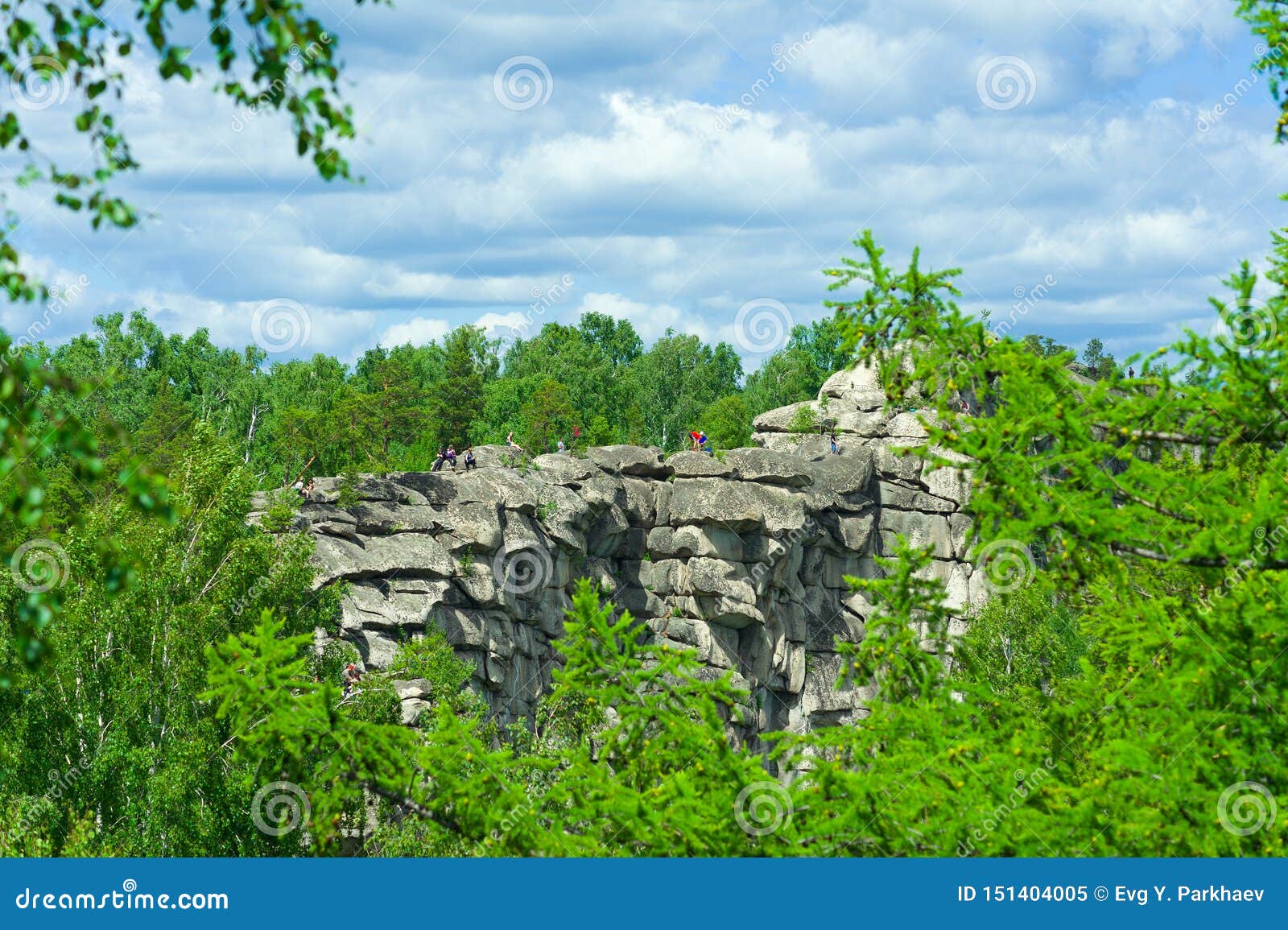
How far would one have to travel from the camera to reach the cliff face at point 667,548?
36125 millimetres

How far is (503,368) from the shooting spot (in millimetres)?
106188

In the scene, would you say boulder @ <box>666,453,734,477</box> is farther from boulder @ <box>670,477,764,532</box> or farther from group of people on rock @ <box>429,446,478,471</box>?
group of people on rock @ <box>429,446,478,471</box>

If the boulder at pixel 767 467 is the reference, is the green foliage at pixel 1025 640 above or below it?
below

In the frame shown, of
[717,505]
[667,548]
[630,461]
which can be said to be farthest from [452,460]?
[717,505]

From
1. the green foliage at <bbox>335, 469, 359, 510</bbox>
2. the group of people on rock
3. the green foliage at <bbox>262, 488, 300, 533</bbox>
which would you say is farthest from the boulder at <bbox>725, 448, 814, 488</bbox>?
the green foliage at <bbox>262, 488, 300, 533</bbox>

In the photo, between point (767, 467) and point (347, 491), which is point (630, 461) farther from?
point (347, 491)

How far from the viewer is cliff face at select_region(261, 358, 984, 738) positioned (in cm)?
3612

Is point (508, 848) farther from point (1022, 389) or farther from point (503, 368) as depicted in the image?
point (503, 368)

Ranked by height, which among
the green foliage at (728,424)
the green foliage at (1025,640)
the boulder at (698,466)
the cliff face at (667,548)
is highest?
the green foliage at (728,424)

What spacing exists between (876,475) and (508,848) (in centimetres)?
4632

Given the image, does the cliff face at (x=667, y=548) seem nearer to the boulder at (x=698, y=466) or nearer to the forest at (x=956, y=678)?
the boulder at (x=698, y=466)

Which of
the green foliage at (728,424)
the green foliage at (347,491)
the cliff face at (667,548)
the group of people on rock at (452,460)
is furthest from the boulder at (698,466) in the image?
the green foliage at (347,491)

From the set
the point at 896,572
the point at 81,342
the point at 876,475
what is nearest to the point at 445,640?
the point at 876,475

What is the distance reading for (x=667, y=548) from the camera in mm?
45938
